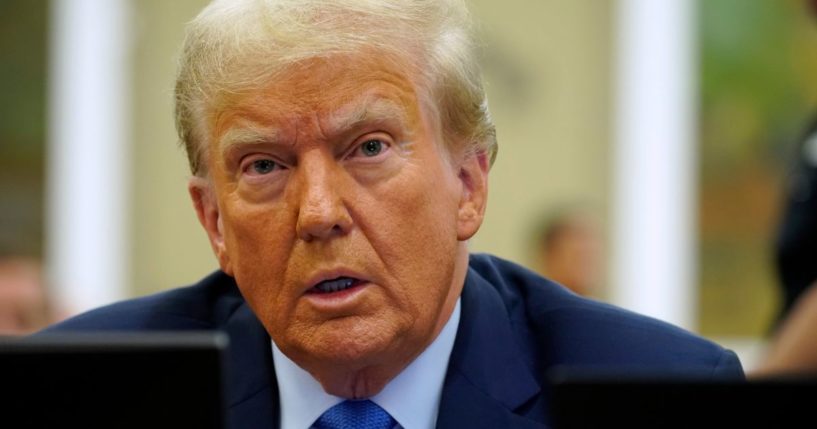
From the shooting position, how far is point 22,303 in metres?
4.11

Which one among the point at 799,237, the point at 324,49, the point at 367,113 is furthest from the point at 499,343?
the point at 799,237

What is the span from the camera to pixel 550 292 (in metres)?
2.37

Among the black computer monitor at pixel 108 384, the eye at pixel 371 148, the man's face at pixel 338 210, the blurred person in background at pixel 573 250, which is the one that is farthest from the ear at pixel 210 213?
the blurred person in background at pixel 573 250

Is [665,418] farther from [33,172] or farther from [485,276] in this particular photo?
[33,172]

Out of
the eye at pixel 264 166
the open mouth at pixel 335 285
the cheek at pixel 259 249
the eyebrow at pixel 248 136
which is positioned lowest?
the open mouth at pixel 335 285

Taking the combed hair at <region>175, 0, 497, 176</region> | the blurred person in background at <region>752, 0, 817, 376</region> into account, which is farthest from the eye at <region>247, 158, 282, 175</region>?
the blurred person in background at <region>752, 0, 817, 376</region>

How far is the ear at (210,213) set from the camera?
219 centimetres

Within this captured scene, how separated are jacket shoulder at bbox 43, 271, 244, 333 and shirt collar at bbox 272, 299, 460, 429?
25cm

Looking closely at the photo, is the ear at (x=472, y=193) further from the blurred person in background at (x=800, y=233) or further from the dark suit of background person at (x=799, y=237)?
the dark suit of background person at (x=799, y=237)

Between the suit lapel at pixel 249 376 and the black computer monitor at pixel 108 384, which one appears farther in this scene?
the suit lapel at pixel 249 376

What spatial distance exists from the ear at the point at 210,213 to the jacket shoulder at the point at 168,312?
209mm

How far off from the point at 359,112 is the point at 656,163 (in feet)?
14.9

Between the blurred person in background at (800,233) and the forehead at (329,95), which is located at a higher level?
the forehead at (329,95)

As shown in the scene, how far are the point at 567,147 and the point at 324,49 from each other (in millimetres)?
4669
